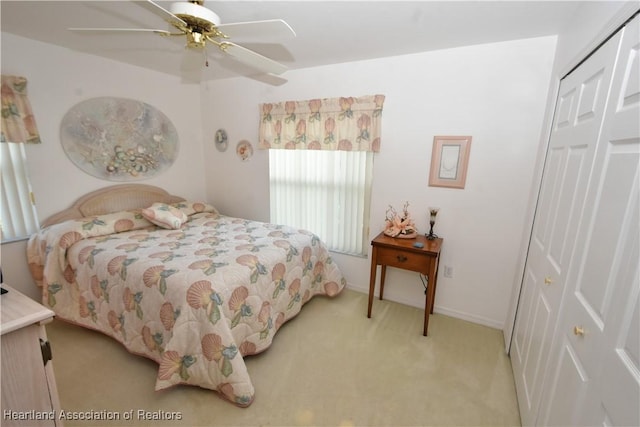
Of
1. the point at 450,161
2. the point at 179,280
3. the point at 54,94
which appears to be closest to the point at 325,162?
the point at 450,161

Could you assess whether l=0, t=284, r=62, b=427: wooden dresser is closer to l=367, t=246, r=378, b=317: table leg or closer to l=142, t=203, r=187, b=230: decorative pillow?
l=142, t=203, r=187, b=230: decorative pillow

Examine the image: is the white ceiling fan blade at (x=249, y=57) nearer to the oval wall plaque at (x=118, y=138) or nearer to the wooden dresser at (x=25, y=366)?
the wooden dresser at (x=25, y=366)

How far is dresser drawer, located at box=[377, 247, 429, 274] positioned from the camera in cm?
226

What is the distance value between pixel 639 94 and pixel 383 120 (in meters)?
1.85

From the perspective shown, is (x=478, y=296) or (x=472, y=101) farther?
(x=478, y=296)

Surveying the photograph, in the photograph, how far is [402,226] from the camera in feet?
8.18

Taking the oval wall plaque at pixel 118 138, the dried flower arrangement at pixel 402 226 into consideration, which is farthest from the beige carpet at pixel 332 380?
the oval wall plaque at pixel 118 138

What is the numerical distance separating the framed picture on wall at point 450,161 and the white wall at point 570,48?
1.59 ft

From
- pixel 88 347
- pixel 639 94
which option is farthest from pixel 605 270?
pixel 88 347

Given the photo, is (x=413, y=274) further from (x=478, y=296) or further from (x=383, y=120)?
(x=383, y=120)

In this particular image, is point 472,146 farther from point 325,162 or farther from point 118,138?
point 118,138

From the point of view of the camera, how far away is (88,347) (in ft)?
6.88

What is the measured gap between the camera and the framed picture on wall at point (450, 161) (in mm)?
2330

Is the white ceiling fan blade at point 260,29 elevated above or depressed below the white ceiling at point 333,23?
below
